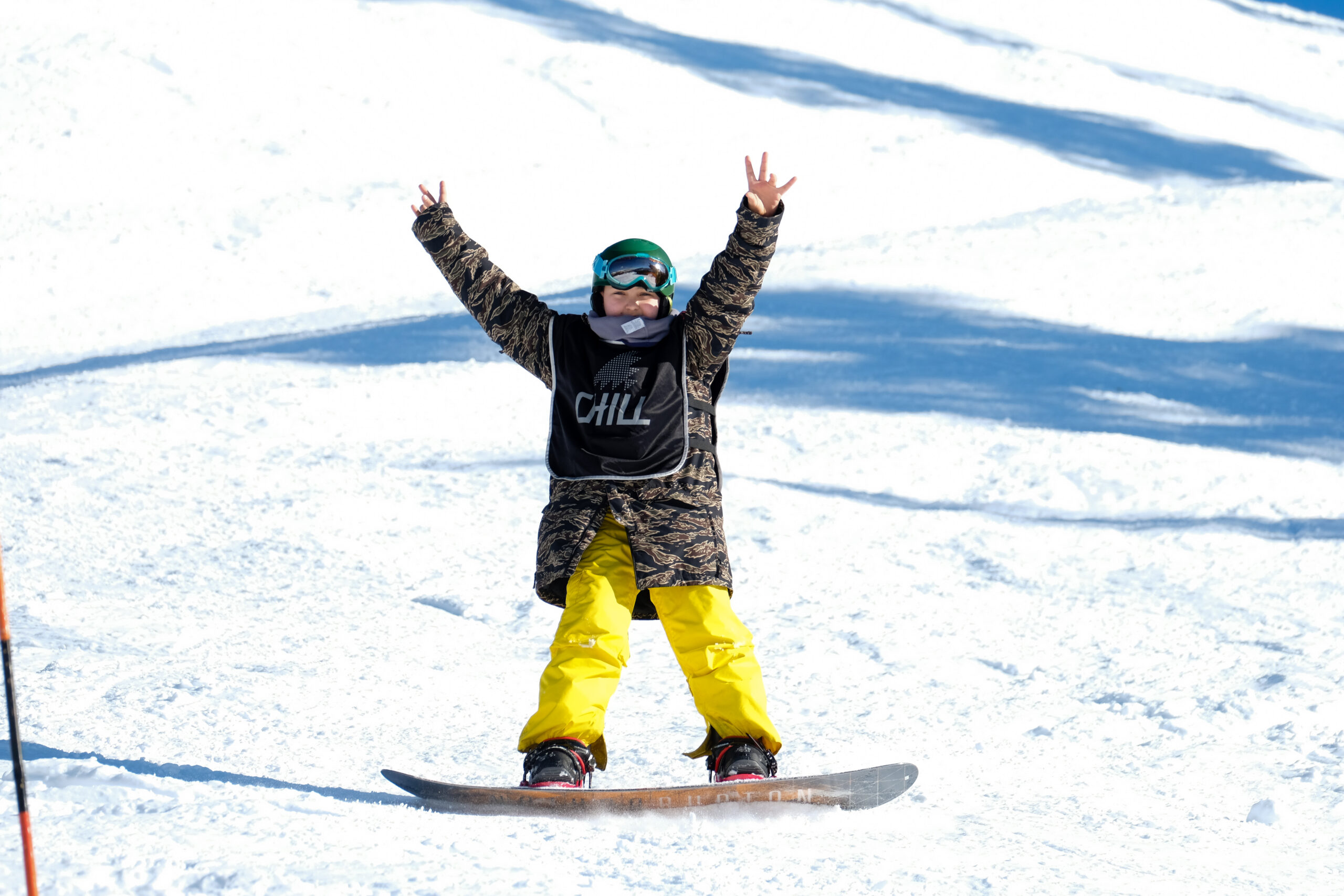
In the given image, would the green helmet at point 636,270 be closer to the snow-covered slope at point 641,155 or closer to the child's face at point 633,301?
the child's face at point 633,301

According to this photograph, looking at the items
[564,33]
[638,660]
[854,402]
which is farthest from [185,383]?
[564,33]

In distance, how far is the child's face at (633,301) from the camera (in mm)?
3260

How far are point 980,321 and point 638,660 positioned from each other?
607cm

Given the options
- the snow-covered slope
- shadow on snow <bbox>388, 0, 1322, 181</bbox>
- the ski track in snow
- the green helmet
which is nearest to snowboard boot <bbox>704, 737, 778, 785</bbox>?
the ski track in snow

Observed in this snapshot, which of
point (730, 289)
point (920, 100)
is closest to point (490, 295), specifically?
point (730, 289)

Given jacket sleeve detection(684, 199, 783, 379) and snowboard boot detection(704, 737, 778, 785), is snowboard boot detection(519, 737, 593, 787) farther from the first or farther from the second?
jacket sleeve detection(684, 199, 783, 379)

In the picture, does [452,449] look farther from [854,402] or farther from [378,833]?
[378,833]

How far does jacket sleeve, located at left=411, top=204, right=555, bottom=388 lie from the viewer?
10.9 ft

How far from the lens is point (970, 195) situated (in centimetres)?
1689

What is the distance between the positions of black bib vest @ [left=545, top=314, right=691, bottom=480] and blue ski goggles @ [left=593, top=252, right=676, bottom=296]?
5.0 inches

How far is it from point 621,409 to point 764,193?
602 mm

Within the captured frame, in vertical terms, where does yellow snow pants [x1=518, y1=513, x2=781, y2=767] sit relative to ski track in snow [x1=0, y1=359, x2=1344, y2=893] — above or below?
above

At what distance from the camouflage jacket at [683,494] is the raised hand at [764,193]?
22mm

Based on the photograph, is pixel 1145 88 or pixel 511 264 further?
pixel 1145 88
